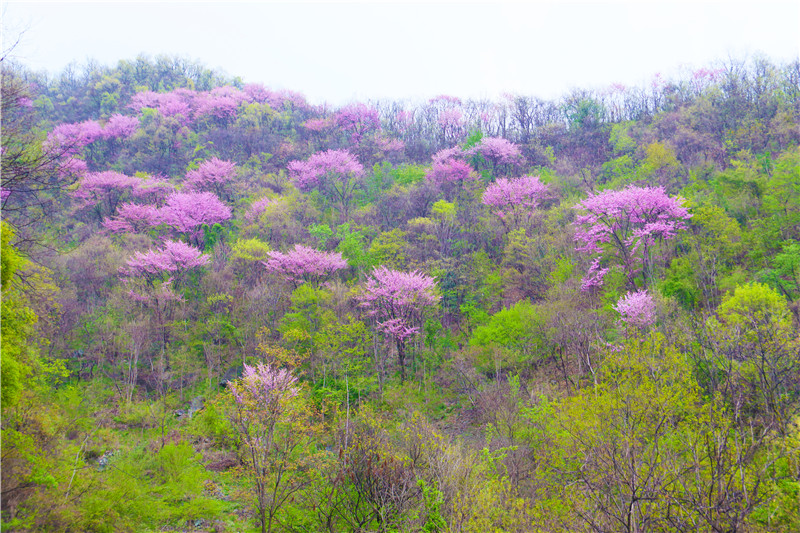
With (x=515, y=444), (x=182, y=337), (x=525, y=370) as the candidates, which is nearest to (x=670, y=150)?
(x=525, y=370)

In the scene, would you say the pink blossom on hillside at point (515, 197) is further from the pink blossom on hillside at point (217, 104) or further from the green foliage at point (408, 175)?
the pink blossom on hillside at point (217, 104)

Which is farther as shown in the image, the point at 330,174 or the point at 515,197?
the point at 330,174

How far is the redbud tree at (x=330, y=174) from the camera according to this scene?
41125 millimetres

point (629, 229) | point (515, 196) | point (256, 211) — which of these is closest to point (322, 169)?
point (256, 211)

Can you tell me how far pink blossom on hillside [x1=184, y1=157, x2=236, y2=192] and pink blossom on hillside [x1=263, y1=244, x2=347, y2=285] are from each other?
15.0 meters

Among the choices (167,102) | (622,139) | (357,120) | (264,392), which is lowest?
(264,392)

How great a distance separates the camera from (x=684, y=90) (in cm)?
4350

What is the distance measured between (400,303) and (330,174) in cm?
2173

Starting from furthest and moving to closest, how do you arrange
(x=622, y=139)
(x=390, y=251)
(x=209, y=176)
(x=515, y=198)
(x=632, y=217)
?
(x=622, y=139)
(x=209, y=176)
(x=515, y=198)
(x=390, y=251)
(x=632, y=217)

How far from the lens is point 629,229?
27.0m

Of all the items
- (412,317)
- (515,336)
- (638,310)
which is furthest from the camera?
(412,317)

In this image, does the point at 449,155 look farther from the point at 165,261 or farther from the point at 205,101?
the point at 205,101

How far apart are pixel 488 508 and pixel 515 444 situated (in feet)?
16.1

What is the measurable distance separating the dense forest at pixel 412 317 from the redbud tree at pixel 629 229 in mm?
176
